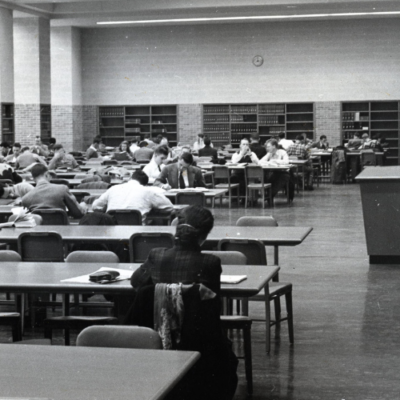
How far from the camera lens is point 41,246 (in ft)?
19.1

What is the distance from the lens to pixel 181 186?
10938 millimetres

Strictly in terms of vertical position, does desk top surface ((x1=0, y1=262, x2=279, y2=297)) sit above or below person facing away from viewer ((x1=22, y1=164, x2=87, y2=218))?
below

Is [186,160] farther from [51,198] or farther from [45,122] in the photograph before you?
[45,122]

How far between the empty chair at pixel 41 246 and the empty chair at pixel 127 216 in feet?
5.59

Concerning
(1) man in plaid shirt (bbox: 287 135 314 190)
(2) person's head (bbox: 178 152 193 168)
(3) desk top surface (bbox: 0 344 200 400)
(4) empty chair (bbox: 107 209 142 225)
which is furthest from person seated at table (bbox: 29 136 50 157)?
(3) desk top surface (bbox: 0 344 200 400)

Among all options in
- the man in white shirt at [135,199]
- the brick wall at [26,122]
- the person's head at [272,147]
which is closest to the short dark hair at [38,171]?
the man in white shirt at [135,199]

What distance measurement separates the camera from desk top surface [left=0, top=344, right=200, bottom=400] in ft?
7.83

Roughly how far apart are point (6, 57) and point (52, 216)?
14022 millimetres

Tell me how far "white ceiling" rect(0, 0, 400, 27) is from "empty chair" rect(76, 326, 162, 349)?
1782 cm

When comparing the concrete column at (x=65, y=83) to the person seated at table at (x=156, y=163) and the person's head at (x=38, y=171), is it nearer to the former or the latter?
the person seated at table at (x=156, y=163)

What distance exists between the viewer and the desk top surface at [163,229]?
229 inches

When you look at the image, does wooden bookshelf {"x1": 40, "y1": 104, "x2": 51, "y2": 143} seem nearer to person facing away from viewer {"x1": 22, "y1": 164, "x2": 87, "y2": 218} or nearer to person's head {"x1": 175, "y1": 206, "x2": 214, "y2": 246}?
person facing away from viewer {"x1": 22, "y1": 164, "x2": 87, "y2": 218}

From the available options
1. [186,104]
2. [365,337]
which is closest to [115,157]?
[186,104]

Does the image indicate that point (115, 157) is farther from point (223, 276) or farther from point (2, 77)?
point (223, 276)
